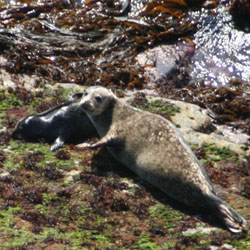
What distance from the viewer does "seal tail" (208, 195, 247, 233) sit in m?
5.89

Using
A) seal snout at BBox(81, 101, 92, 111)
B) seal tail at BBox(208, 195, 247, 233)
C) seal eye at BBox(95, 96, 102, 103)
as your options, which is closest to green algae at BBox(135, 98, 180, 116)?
seal eye at BBox(95, 96, 102, 103)

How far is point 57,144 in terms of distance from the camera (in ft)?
26.9

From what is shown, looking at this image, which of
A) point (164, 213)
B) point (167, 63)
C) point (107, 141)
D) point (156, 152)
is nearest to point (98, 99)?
point (107, 141)

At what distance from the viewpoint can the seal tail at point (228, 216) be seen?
589 centimetres

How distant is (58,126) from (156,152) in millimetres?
2142

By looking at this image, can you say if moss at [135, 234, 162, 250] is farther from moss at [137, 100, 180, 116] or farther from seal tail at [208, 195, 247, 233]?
moss at [137, 100, 180, 116]

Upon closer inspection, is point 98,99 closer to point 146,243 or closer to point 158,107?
point 158,107

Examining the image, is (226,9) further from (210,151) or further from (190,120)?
(210,151)

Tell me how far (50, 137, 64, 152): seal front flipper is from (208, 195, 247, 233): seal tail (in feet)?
9.37

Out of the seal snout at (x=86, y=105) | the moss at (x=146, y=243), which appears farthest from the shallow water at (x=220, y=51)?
the moss at (x=146, y=243)

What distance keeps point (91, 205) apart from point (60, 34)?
275 inches

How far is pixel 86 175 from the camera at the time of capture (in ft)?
23.5

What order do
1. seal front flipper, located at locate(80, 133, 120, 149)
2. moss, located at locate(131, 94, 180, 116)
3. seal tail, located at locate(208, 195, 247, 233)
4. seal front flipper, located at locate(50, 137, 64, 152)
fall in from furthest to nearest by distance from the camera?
moss, located at locate(131, 94, 180, 116), seal front flipper, located at locate(50, 137, 64, 152), seal front flipper, located at locate(80, 133, 120, 149), seal tail, located at locate(208, 195, 247, 233)

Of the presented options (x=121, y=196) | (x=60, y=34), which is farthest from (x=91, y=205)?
(x=60, y=34)
